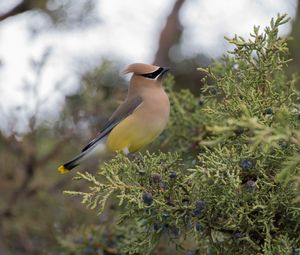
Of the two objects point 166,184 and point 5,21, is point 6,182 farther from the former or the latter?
point 166,184

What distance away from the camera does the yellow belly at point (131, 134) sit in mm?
3229

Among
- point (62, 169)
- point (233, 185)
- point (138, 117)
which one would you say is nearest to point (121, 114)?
point (138, 117)

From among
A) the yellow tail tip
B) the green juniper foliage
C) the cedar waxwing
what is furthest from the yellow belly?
the green juniper foliage

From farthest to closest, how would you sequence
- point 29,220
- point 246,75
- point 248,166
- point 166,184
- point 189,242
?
point 29,220
point 189,242
point 246,75
point 166,184
point 248,166

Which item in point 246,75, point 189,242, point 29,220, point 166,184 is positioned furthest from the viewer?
point 29,220

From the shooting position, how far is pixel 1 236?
4.57 m

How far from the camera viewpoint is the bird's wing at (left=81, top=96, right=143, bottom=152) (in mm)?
3412

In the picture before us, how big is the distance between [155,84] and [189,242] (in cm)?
85

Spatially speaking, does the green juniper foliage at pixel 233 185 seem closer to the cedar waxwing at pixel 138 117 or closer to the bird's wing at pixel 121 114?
the cedar waxwing at pixel 138 117

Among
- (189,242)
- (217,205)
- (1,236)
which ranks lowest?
(1,236)

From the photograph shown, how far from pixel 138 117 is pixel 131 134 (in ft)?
0.32

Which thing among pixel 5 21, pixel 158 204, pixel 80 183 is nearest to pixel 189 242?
pixel 158 204

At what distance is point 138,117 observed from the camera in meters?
3.36

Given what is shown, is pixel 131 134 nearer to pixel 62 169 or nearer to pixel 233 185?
pixel 62 169
